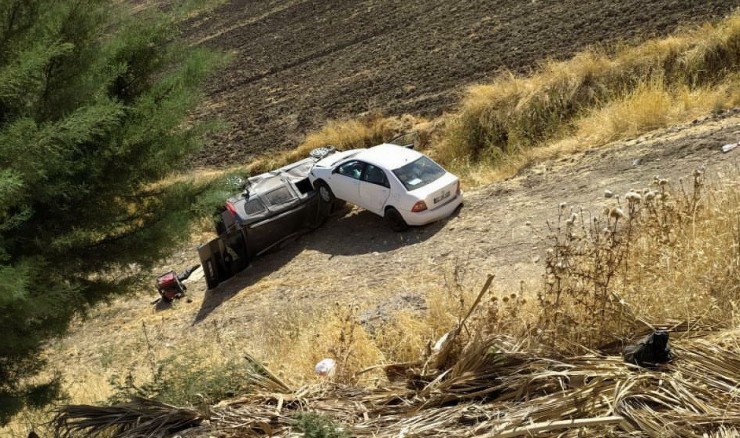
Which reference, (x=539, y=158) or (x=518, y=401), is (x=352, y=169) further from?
(x=518, y=401)

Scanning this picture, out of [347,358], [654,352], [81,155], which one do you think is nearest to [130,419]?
[347,358]

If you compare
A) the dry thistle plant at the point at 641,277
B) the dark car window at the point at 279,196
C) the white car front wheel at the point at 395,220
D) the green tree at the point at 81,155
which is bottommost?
the white car front wheel at the point at 395,220

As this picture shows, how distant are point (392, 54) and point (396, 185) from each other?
11763 mm

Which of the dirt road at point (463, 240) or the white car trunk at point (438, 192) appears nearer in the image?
the dirt road at point (463, 240)

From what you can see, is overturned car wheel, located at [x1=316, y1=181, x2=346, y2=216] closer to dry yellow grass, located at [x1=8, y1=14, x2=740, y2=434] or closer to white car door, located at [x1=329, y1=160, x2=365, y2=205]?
white car door, located at [x1=329, y1=160, x2=365, y2=205]

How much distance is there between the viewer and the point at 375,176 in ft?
46.9

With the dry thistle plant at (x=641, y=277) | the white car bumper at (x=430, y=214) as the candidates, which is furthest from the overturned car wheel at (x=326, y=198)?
the dry thistle plant at (x=641, y=277)

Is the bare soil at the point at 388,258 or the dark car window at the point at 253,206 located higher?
the dark car window at the point at 253,206

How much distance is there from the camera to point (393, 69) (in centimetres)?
2297

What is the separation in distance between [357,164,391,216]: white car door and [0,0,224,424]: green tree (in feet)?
21.2

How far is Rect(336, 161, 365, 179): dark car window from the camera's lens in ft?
48.1

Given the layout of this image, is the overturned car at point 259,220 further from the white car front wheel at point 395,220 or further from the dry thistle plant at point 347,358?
the dry thistle plant at point 347,358

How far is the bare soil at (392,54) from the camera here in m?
19.1

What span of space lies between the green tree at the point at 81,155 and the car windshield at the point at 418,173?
6409 mm
